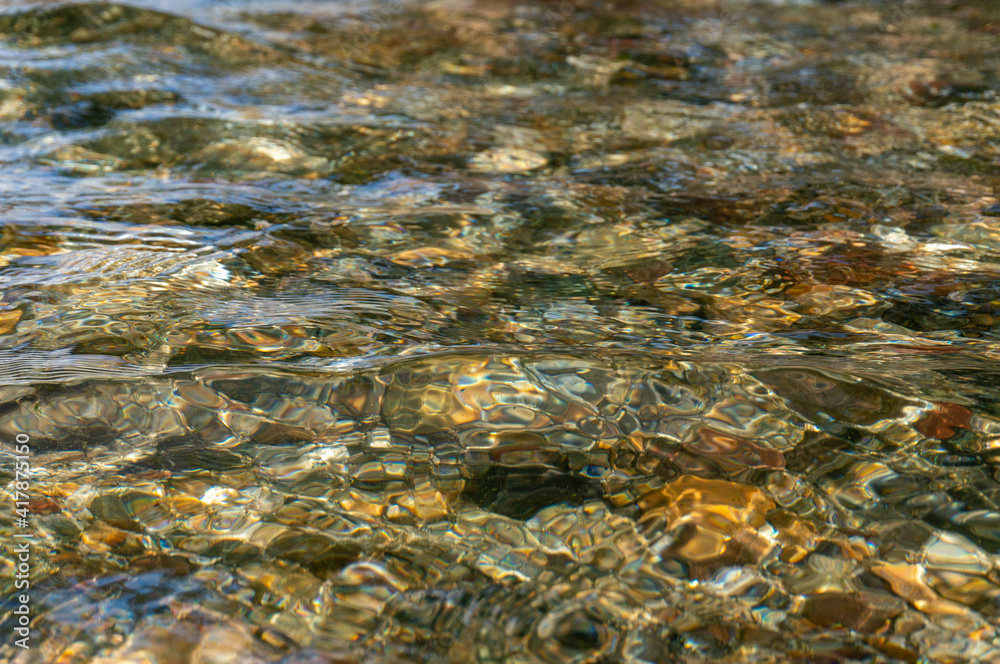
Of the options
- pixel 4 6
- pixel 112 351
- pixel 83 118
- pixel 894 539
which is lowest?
pixel 894 539

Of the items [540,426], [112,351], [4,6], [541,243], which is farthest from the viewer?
[4,6]

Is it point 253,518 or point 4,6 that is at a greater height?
point 4,6

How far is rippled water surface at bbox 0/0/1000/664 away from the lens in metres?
1.47

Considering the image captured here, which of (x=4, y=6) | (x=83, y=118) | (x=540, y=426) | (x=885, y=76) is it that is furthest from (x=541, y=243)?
(x=4, y=6)

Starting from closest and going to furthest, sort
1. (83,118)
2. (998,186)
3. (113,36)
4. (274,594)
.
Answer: (274,594) → (998,186) → (83,118) → (113,36)

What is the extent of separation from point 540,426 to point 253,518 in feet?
2.19

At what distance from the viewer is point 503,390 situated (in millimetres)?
1953

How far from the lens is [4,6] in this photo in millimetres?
6438

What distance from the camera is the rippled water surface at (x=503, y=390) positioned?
57.9 inches

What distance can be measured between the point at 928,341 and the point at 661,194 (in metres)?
1.37

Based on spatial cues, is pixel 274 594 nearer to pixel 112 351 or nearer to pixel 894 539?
pixel 112 351

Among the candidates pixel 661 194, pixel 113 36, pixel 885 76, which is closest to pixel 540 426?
pixel 661 194

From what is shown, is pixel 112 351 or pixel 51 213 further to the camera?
pixel 51 213

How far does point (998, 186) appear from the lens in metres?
3.26
